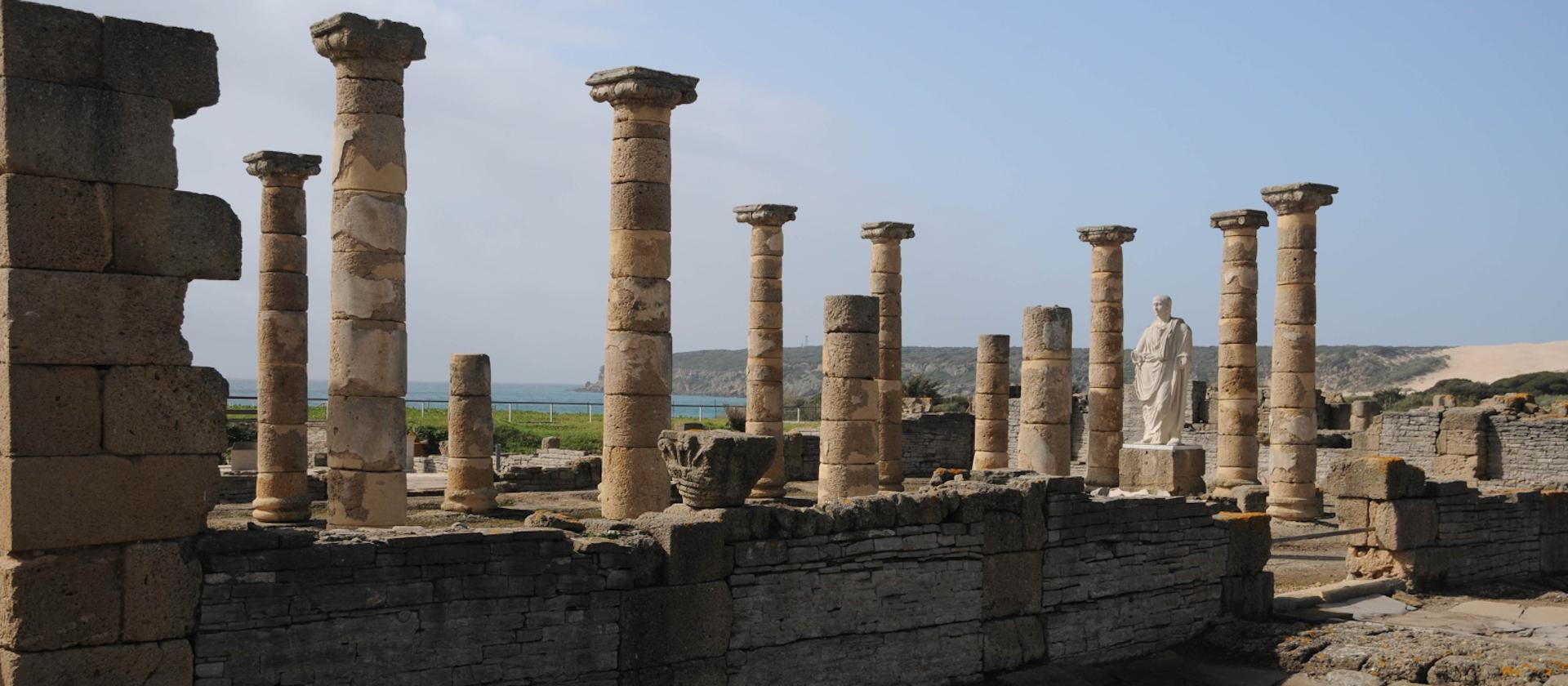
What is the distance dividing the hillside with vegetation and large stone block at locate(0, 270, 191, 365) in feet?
216

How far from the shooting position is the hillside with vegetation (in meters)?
99.2

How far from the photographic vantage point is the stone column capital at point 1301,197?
21.5 metres

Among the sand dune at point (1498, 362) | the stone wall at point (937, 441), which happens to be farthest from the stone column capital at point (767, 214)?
the sand dune at point (1498, 362)

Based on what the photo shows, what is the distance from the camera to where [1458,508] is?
16.1 m

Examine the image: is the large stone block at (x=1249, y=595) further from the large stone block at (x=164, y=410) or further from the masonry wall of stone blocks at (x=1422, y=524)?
the large stone block at (x=164, y=410)

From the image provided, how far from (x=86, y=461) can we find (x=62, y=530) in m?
0.39

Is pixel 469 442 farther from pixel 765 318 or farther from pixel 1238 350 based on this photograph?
pixel 1238 350

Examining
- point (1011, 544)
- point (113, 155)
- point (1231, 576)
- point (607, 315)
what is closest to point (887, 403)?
point (607, 315)

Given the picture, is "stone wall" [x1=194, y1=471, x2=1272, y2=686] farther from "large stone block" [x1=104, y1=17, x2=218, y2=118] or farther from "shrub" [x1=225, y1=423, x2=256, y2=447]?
"shrub" [x1=225, y1=423, x2=256, y2=447]

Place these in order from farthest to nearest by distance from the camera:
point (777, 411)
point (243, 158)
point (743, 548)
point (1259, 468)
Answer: point (1259, 468)
point (777, 411)
point (243, 158)
point (743, 548)

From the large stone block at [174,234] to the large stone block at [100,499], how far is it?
1076 mm

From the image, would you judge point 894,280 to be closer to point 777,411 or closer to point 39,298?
point 777,411

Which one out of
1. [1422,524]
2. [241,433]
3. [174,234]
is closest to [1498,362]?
[241,433]

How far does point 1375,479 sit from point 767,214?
10.7 meters
